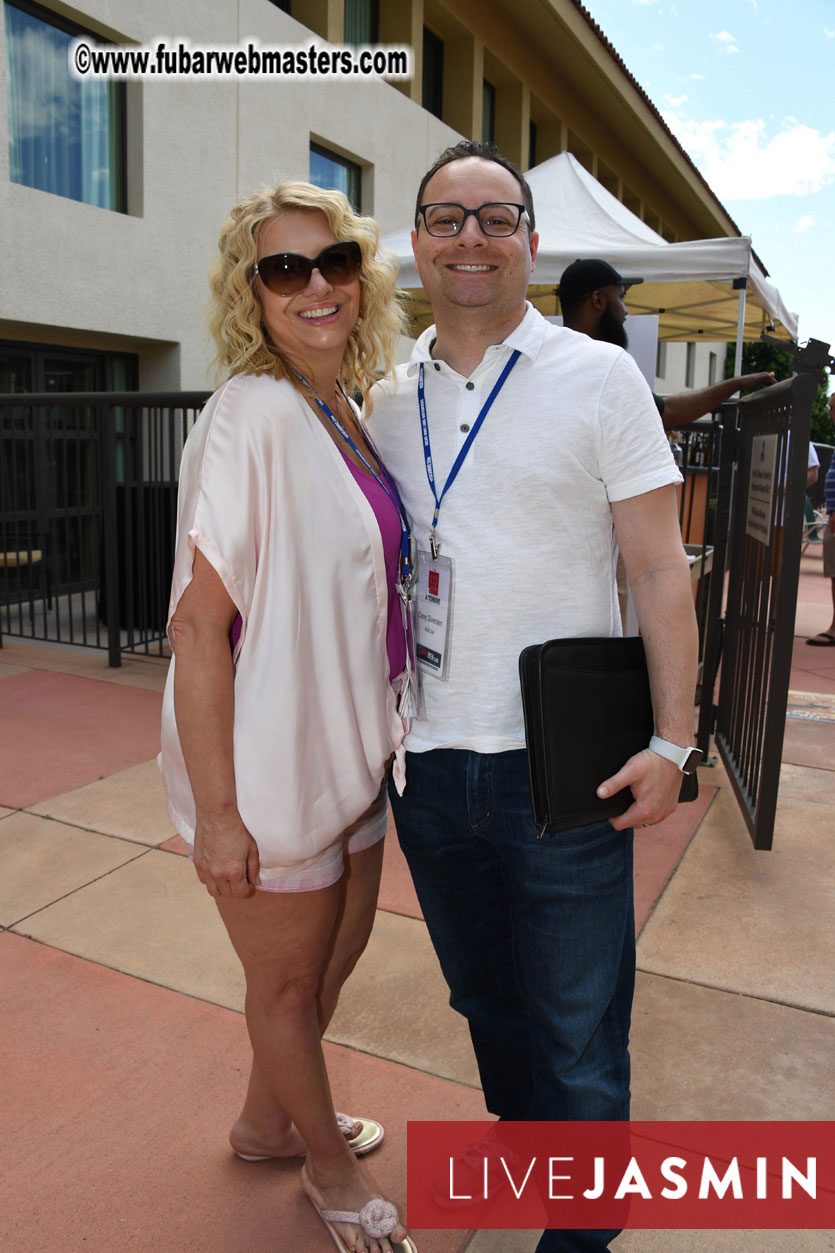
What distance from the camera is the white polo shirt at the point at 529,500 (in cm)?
162

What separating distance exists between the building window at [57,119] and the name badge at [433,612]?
859 centimetres

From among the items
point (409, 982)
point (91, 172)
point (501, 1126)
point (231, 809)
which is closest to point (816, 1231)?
point (501, 1126)

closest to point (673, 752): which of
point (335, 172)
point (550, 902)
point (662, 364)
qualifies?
point (550, 902)

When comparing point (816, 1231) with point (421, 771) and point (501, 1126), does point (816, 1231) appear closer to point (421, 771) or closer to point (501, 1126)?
point (501, 1126)

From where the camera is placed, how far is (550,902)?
1655mm

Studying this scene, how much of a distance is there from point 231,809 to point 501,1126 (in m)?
0.98

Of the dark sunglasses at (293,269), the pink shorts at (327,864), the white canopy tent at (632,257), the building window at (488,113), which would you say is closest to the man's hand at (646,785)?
the pink shorts at (327,864)

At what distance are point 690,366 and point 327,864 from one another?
2963 cm

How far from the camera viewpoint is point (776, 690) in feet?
10.9

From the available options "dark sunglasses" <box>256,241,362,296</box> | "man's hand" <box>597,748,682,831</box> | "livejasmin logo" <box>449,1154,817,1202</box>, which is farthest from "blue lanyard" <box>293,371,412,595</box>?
"livejasmin logo" <box>449,1154,817,1202</box>

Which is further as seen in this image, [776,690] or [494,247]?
[776,690]

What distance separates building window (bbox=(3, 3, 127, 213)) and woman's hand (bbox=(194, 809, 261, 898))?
8.74m

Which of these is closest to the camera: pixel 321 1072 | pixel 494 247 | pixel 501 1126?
pixel 494 247

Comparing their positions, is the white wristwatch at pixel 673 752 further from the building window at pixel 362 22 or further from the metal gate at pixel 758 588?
the building window at pixel 362 22
